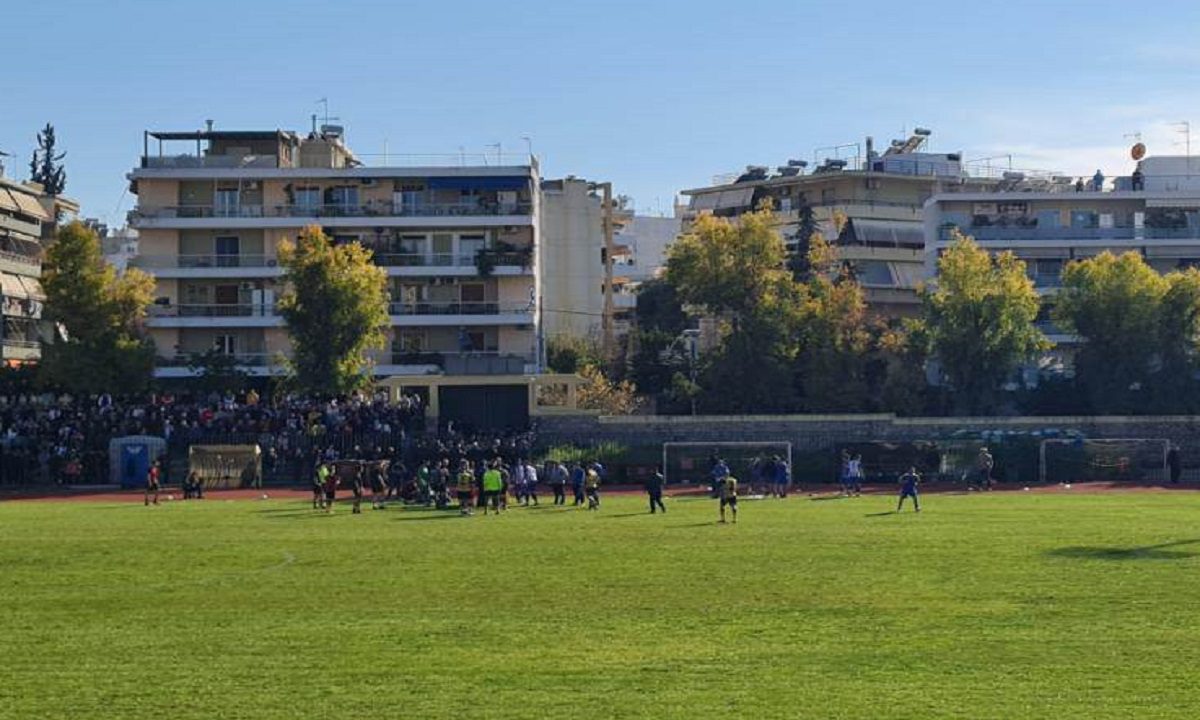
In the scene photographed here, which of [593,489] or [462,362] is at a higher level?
[462,362]

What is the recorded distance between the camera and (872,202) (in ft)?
379

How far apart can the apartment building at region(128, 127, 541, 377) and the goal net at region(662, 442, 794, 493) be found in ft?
80.1

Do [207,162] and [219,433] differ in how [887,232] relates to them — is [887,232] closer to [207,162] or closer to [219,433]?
[207,162]

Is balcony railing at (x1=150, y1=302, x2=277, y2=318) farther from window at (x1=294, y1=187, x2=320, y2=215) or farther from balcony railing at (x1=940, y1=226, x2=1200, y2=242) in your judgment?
balcony railing at (x1=940, y1=226, x2=1200, y2=242)

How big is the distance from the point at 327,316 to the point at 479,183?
19492 mm

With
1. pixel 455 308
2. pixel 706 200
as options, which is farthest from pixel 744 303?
pixel 706 200

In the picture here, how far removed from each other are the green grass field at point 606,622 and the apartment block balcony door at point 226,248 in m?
49.7

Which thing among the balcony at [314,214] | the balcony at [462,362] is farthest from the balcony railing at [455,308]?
the balcony at [314,214]

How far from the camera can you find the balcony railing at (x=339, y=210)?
91.6 metres

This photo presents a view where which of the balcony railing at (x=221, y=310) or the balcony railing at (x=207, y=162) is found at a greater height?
the balcony railing at (x=207, y=162)

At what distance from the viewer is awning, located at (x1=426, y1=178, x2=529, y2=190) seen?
3649 inches

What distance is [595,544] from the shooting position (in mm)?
38188

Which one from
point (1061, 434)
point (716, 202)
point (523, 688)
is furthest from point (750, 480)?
point (716, 202)

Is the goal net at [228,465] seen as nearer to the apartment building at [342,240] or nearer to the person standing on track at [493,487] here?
the person standing on track at [493,487]
